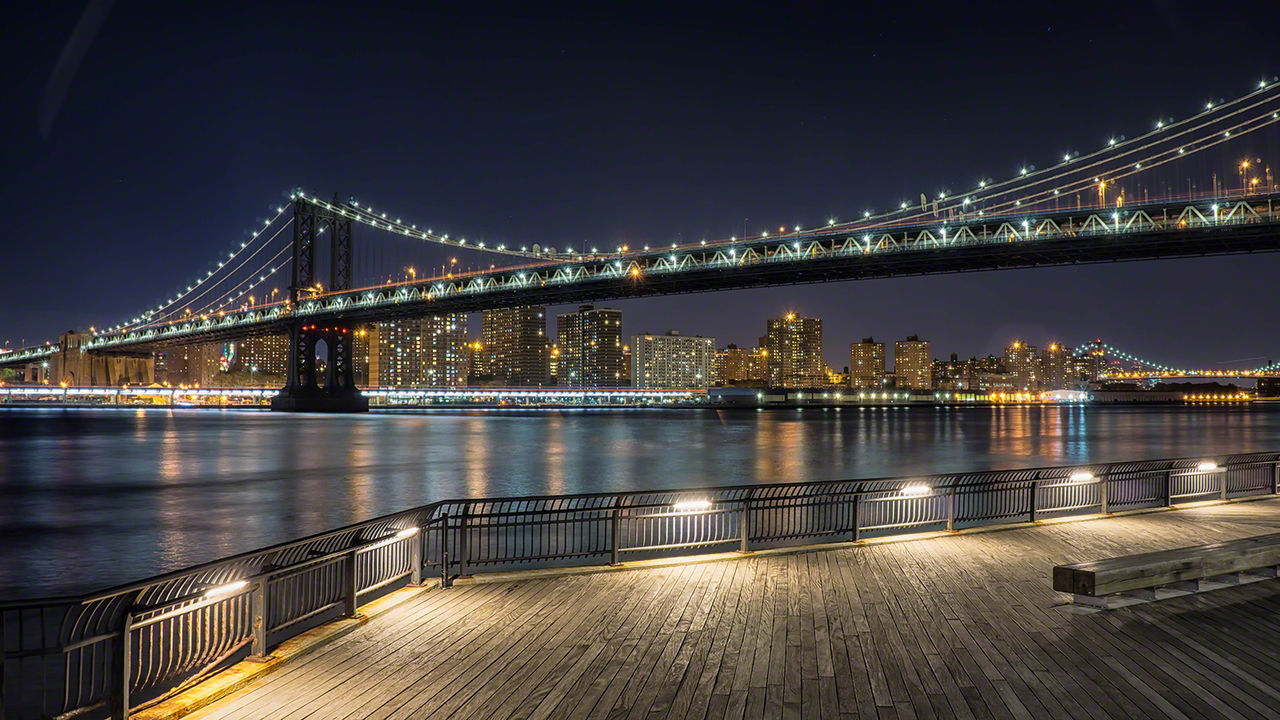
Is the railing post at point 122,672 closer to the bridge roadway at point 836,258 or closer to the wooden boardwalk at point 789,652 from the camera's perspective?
the wooden boardwalk at point 789,652

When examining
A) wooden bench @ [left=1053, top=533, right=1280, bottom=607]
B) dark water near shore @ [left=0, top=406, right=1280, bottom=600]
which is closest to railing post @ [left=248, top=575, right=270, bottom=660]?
wooden bench @ [left=1053, top=533, right=1280, bottom=607]

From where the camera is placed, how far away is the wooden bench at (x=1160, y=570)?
7.88 m

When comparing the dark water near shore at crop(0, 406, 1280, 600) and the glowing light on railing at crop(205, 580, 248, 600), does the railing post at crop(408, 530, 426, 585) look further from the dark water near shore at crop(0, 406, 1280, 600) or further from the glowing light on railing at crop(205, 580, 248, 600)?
the dark water near shore at crop(0, 406, 1280, 600)

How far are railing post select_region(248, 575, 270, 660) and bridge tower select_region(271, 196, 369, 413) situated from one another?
90.0 metres

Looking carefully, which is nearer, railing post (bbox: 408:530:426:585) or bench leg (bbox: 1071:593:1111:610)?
bench leg (bbox: 1071:593:1111:610)

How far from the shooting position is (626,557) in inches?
566

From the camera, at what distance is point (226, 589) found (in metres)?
6.31

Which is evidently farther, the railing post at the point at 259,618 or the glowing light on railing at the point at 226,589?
the railing post at the point at 259,618

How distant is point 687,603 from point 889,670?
2592 millimetres

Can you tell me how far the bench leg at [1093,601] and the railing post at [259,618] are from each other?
7667 mm

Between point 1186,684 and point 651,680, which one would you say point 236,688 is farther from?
point 1186,684

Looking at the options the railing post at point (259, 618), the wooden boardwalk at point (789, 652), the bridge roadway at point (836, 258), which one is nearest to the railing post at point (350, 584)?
the wooden boardwalk at point (789, 652)

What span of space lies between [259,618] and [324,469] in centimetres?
3143

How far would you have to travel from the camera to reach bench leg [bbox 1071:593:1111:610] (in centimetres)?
A: 813
